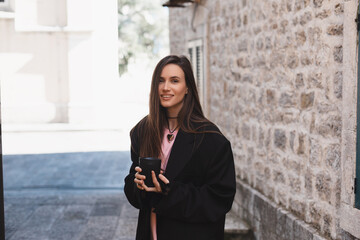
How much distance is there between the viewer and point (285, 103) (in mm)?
4574

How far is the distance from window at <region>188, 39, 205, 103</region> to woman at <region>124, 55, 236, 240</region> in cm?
535

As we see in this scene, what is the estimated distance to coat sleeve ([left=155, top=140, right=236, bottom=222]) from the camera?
266 centimetres

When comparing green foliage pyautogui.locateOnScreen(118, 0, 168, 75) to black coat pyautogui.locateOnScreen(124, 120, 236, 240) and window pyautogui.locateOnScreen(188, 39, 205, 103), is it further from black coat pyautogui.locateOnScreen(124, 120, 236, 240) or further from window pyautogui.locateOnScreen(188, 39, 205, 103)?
black coat pyautogui.locateOnScreen(124, 120, 236, 240)

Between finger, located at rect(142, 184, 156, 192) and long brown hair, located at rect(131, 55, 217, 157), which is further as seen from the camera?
long brown hair, located at rect(131, 55, 217, 157)

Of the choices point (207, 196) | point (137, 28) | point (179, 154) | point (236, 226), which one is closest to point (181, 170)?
point (179, 154)

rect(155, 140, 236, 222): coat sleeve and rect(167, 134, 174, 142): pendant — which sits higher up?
rect(167, 134, 174, 142): pendant

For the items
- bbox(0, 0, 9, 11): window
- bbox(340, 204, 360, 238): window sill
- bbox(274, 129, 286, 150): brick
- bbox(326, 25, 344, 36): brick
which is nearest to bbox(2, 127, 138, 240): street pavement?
bbox(274, 129, 286, 150): brick

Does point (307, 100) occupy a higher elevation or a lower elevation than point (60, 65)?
lower

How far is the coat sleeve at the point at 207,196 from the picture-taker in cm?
266

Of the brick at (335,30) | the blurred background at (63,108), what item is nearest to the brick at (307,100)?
the brick at (335,30)

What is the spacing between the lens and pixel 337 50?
350cm

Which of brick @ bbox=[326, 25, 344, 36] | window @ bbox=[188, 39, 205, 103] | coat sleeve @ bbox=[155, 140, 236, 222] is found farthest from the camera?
window @ bbox=[188, 39, 205, 103]

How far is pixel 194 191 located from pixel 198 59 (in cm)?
623

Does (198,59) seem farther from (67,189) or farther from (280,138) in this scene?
(280,138)
